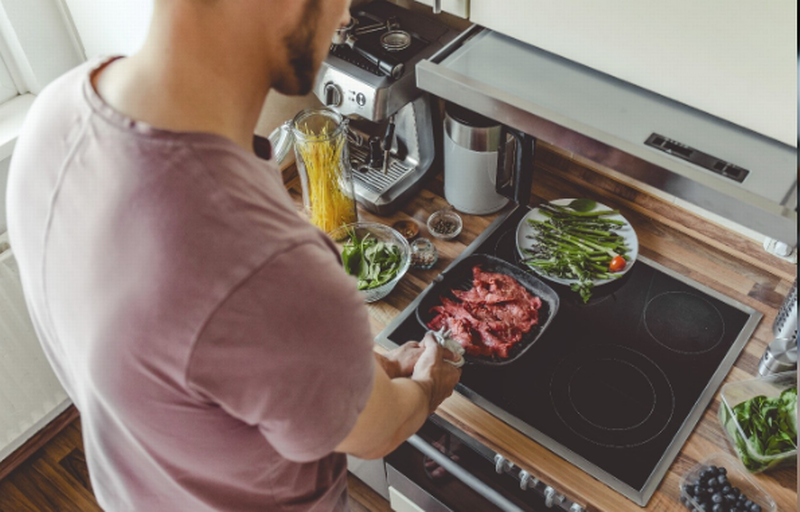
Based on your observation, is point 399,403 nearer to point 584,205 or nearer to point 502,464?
point 502,464

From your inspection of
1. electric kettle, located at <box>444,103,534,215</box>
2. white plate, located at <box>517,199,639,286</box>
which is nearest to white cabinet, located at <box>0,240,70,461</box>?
electric kettle, located at <box>444,103,534,215</box>

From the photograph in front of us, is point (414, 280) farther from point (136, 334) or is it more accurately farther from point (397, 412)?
point (136, 334)

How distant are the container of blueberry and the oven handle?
0.31 m

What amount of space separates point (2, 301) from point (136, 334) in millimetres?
1289

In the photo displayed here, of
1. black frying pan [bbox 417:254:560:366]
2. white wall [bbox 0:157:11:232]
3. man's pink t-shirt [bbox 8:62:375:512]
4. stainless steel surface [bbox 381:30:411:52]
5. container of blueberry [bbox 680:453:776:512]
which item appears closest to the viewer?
man's pink t-shirt [bbox 8:62:375:512]

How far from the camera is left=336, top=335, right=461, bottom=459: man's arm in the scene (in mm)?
908

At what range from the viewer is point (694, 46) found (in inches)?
37.0

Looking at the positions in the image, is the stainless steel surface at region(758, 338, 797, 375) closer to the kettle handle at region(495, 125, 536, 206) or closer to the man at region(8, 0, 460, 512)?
the kettle handle at region(495, 125, 536, 206)

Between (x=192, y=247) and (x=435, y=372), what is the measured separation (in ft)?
2.00

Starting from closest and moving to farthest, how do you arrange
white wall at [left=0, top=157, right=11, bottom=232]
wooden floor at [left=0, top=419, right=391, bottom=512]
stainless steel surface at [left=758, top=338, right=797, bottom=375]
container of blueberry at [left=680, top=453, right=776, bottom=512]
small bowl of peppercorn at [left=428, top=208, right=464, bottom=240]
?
1. container of blueberry at [left=680, top=453, right=776, bottom=512]
2. stainless steel surface at [left=758, top=338, right=797, bottom=375]
3. small bowl of peppercorn at [left=428, top=208, right=464, bottom=240]
4. white wall at [left=0, top=157, right=11, bottom=232]
5. wooden floor at [left=0, top=419, right=391, bottom=512]

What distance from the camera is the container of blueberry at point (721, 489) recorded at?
1.12 meters

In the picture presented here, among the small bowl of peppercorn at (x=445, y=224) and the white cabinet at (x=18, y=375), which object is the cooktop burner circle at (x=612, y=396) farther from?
the white cabinet at (x=18, y=375)

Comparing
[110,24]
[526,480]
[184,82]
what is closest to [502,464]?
[526,480]

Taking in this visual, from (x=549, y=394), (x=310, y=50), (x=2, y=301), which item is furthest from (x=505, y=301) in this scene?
(x=2, y=301)
